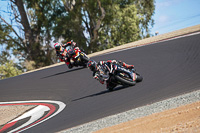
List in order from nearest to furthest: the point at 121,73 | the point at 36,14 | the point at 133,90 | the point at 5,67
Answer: the point at 133,90 → the point at 121,73 → the point at 36,14 → the point at 5,67

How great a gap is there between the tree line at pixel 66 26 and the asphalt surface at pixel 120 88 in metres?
25.0

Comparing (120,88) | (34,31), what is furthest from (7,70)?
(120,88)

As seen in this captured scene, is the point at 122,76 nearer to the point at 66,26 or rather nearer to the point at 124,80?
the point at 124,80

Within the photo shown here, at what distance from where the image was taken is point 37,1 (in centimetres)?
4141

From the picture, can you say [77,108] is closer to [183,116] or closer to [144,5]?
[183,116]

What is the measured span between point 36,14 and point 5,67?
9.85 meters

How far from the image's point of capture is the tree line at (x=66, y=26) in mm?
40781

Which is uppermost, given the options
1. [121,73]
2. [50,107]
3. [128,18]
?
[128,18]

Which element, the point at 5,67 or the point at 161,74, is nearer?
the point at 161,74

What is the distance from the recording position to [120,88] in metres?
10.4

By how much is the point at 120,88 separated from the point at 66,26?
31.3m

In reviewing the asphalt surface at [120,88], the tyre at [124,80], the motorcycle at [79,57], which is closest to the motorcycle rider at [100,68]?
the tyre at [124,80]

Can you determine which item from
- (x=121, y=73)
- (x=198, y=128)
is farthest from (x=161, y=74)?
(x=198, y=128)

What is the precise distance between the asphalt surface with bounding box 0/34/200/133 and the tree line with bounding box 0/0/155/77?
82.0ft
